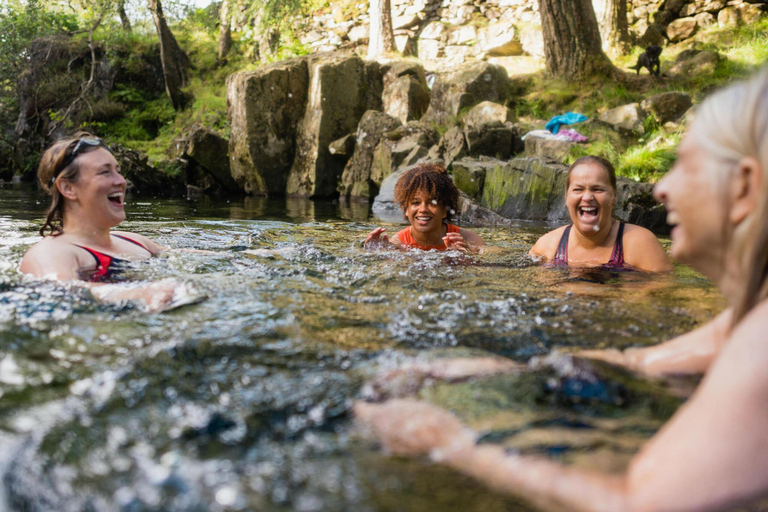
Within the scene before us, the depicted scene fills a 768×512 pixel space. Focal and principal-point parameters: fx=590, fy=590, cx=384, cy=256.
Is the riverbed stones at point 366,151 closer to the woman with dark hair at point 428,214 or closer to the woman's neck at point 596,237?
the woman with dark hair at point 428,214

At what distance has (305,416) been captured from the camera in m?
1.78

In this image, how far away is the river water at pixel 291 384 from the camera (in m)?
1.42

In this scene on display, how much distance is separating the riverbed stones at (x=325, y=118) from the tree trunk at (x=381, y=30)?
3.89 metres

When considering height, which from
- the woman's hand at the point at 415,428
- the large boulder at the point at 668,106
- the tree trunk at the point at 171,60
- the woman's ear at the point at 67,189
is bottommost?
the woman's hand at the point at 415,428

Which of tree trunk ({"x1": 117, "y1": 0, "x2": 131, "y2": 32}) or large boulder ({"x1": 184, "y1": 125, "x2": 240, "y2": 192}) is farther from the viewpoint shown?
tree trunk ({"x1": 117, "y1": 0, "x2": 131, "y2": 32})

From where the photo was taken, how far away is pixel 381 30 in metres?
18.4

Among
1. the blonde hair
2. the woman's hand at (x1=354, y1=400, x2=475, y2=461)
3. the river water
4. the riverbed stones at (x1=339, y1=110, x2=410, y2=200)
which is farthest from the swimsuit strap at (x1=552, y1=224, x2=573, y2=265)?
the riverbed stones at (x1=339, y1=110, x2=410, y2=200)

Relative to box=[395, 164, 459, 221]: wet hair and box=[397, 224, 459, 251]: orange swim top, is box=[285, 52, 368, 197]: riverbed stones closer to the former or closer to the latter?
box=[397, 224, 459, 251]: orange swim top

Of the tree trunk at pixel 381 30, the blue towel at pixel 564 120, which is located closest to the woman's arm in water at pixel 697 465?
the blue towel at pixel 564 120

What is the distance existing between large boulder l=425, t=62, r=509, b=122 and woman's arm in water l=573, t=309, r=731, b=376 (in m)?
12.3

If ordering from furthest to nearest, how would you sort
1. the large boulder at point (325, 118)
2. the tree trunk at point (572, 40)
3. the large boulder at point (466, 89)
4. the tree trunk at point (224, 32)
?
the tree trunk at point (224, 32)
the large boulder at point (325, 118)
the large boulder at point (466, 89)
the tree trunk at point (572, 40)

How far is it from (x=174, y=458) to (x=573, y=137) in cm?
1075

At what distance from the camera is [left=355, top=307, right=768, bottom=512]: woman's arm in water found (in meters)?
1.15

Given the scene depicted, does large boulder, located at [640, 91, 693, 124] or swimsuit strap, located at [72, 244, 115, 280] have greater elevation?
large boulder, located at [640, 91, 693, 124]
